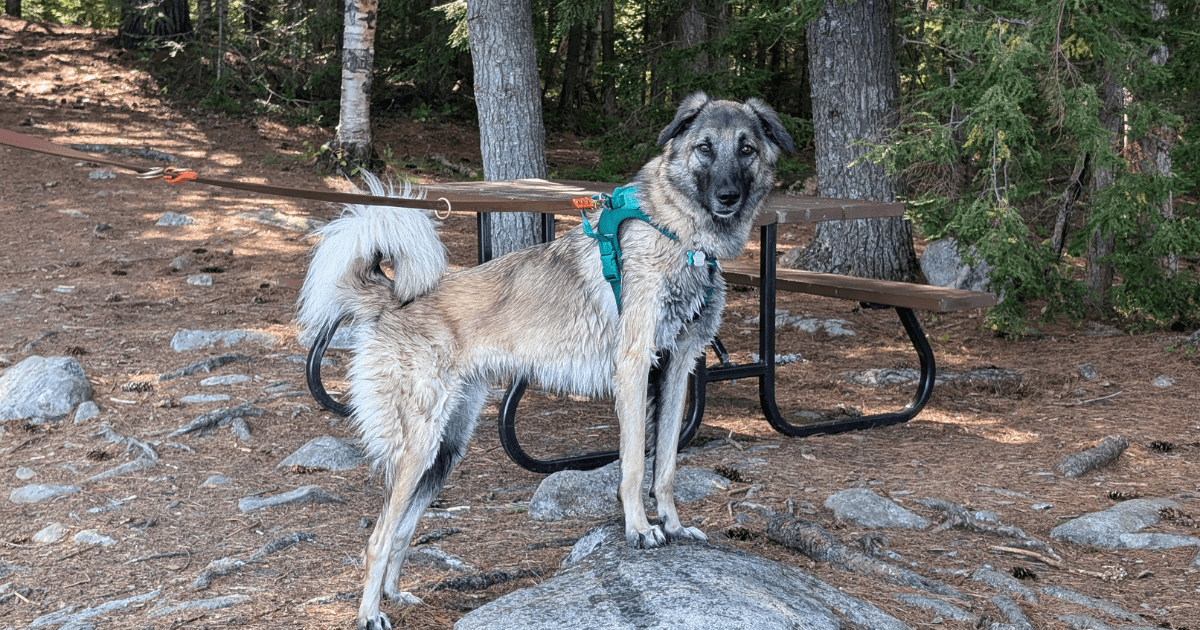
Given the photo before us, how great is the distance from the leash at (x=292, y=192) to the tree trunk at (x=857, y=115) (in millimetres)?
4851

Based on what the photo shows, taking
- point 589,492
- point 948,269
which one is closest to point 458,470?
point 589,492

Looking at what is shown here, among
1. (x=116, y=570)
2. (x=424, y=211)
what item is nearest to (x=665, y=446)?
(x=424, y=211)

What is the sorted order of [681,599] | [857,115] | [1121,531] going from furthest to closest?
[857,115] → [1121,531] → [681,599]

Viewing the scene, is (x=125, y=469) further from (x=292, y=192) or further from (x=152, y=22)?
(x=152, y=22)

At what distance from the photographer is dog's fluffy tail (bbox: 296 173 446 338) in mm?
4027

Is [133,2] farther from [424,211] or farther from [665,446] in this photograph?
[665,446]

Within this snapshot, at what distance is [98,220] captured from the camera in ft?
39.0

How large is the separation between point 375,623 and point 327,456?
231cm

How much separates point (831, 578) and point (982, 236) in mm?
3932

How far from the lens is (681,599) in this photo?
129 inches

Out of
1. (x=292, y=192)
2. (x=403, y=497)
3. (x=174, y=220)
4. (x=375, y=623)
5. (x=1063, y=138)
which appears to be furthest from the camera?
(x=174, y=220)

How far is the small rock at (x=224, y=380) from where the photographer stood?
23.5 feet

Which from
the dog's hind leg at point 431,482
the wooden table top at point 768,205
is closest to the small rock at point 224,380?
the wooden table top at point 768,205

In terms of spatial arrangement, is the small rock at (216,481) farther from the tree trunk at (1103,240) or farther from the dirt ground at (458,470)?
the tree trunk at (1103,240)
